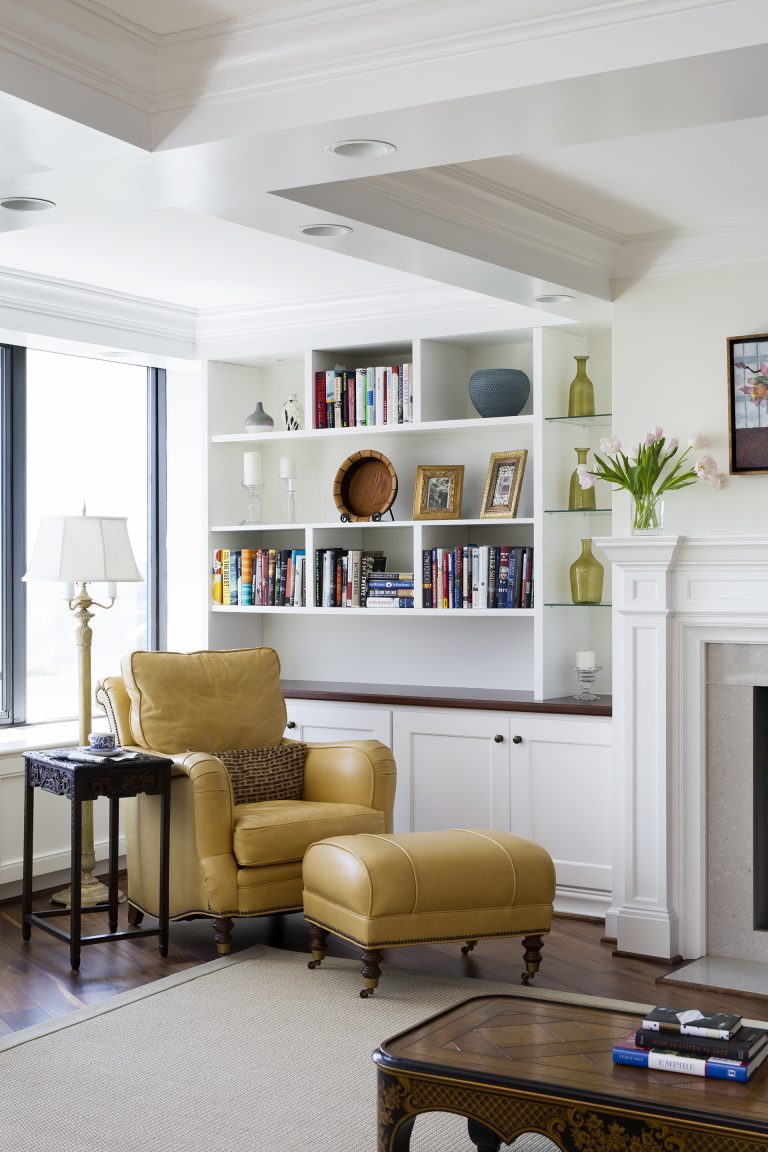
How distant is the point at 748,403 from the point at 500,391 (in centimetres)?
118

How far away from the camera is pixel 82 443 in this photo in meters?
6.05

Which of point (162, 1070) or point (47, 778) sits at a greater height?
point (47, 778)

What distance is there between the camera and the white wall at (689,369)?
4492 millimetres

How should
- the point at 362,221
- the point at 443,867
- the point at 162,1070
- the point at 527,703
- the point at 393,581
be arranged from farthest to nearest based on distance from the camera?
the point at 393,581
the point at 527,703
the point at 443,867
the point at 362,221
the point at 162,1070

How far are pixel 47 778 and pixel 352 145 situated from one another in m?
2.61

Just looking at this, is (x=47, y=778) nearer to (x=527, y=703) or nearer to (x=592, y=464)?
(x=527, y=703)

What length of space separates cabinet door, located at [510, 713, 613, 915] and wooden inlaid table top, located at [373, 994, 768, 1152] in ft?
6.99

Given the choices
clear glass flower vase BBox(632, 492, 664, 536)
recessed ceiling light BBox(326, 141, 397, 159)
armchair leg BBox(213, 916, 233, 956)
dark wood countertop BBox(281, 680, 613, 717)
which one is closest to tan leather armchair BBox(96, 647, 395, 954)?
armchair leg BBox(213, 916, 233, 956)

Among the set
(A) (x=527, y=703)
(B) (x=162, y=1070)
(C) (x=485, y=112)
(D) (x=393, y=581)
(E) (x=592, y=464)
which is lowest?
(B) (x=162, y=1070)

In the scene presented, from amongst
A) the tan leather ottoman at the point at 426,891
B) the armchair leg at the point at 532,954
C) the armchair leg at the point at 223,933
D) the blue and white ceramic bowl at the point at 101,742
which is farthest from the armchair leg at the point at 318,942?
the blue and white ceramic bowl at the point at 101,742

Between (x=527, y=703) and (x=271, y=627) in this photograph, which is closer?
(x=527, y=703)

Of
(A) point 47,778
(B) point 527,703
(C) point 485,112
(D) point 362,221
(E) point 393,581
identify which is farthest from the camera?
(E) point 393,581

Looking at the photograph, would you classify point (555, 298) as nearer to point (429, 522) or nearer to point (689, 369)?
point (689, 369)

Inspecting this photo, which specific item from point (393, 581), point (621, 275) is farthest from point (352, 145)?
point (393, 581)
